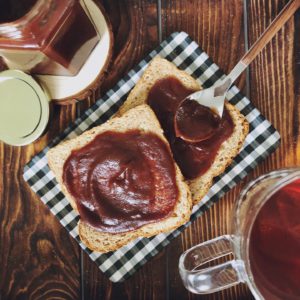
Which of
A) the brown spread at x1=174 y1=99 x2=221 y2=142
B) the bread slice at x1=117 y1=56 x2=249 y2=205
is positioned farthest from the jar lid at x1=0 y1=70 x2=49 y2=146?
the brown spread at x1=174 y1=99 x2=221 y2=142

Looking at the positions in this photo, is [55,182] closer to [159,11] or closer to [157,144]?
[157,144]

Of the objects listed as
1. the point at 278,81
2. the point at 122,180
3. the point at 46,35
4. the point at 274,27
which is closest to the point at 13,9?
the point at 46,35

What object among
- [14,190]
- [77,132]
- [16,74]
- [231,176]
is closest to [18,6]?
[16,74]

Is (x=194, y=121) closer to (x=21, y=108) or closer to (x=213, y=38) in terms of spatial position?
(x=213, y=38)

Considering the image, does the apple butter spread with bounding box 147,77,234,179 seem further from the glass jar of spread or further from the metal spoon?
the glass jar of spread

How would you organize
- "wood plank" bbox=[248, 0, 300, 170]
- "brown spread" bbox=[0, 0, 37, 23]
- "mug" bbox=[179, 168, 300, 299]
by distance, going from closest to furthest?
"mug" bbox=[179, 168, 300, 299] → "brown spread" bbox=[0, 0, 37, 23] → "wood plank" bbox=[248, 0, 300, 170]

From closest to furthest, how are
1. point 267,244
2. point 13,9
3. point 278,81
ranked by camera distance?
1. point 267,244
2. point 13,9
3. point 278,81
